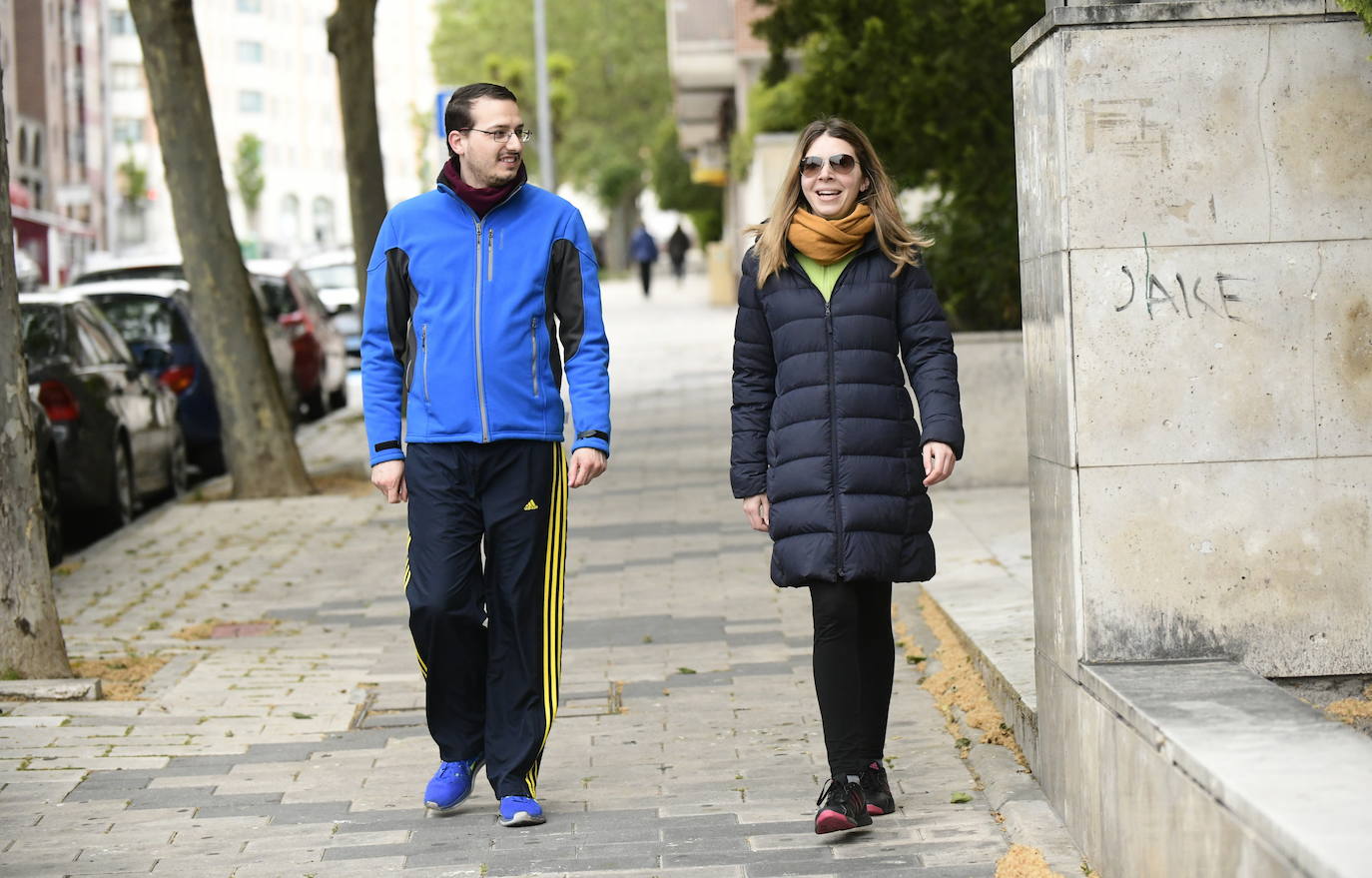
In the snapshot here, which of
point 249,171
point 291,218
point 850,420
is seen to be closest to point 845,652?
point 850,420

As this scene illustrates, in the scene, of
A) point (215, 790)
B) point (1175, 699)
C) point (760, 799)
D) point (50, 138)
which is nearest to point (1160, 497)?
point (1175, 699)

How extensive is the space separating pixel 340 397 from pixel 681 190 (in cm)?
3970

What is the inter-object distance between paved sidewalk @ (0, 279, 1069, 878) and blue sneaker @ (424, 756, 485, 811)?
68 mm

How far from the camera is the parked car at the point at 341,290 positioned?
25.7 meters

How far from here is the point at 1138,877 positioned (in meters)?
4.46

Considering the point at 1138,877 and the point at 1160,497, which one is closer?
the point at 1138,877

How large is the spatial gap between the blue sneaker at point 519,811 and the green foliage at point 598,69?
61.7m

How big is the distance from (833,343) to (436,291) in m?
1.10

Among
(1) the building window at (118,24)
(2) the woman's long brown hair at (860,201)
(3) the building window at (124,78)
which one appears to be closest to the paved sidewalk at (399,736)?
(2) the woman's long brown hair at (860,201)

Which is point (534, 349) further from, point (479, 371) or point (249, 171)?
point (249, 171)

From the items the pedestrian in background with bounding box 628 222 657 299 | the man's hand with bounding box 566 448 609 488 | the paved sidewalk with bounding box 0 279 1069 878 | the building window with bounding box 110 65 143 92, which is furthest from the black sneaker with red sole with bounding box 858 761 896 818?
the building window with bounding box 110 65 143 92

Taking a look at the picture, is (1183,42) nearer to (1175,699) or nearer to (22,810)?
(1175,699)

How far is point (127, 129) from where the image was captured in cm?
11162

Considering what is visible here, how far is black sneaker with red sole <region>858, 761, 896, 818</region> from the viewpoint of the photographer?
568 cm
